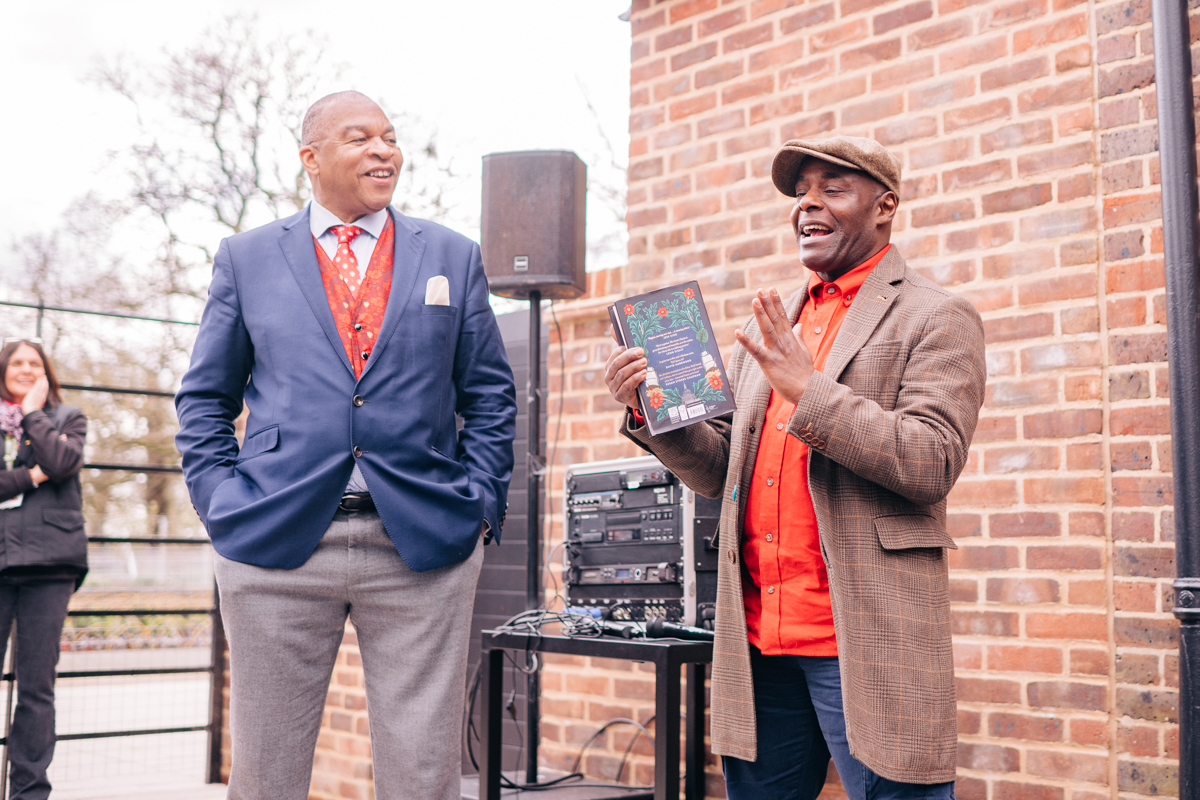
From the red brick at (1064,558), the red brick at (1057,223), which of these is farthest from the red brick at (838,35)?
the red brick at (1064,558)

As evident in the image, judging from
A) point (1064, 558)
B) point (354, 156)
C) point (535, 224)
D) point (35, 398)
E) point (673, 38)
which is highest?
point (673, 38)

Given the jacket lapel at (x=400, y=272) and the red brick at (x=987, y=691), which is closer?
the jacket lapel at (x=400, y=272)

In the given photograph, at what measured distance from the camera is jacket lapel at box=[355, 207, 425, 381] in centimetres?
191

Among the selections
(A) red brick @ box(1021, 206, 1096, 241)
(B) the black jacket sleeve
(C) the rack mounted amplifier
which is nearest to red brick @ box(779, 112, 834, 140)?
(A) red brick @ box(1021, 206, 1096, 241)

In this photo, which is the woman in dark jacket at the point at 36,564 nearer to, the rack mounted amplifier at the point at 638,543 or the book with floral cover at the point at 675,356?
the rack mounted amplifier at the point at 638,543

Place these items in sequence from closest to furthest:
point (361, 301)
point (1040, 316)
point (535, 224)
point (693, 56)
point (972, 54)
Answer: point (361, 301)
point (1040, 316)
point (972, 54)
point (693, 56)
point (535, 224)

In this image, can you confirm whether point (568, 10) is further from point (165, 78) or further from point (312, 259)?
point (312, 259)

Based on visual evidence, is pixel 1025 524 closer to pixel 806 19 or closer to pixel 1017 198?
pixel 1017 198

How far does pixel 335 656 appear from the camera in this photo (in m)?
1.82

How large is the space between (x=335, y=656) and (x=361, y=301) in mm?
673

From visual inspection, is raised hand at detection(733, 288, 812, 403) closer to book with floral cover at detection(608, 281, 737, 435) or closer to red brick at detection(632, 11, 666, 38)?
book with floral cover at detection(608, 281, 737, 435)

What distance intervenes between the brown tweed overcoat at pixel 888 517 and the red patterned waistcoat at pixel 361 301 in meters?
0.77

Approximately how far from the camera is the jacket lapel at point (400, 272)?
6.26 feet

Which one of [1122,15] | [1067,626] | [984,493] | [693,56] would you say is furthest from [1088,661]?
[693,56]
